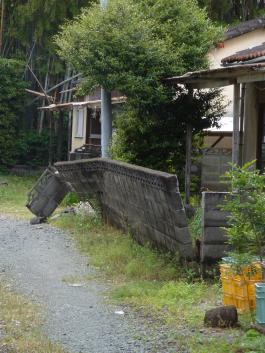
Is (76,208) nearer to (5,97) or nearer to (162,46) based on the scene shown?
(162,46)

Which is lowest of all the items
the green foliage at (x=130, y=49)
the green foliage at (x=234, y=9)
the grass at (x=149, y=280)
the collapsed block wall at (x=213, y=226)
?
the grass at (x=149, y=280)

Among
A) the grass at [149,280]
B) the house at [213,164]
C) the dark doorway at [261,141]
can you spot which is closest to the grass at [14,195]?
the house at [213,164]

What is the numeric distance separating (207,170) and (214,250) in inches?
296

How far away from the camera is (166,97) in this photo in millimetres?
15258

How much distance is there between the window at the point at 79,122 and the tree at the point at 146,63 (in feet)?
44.3

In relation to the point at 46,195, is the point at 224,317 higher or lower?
lower

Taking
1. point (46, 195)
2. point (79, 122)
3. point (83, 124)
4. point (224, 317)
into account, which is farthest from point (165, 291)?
point (79, 122)

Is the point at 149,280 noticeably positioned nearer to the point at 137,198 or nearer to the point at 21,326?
the point at 137,198

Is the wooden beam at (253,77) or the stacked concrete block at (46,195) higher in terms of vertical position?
the wooden beam at (253,77)

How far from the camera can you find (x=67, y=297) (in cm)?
941

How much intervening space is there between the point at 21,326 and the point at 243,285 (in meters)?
2.47

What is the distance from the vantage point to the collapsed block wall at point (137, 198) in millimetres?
9883

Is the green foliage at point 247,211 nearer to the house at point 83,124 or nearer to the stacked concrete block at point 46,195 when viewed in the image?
the stacked concrete block at point 46,195

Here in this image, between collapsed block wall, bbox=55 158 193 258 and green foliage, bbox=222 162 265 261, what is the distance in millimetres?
2151
